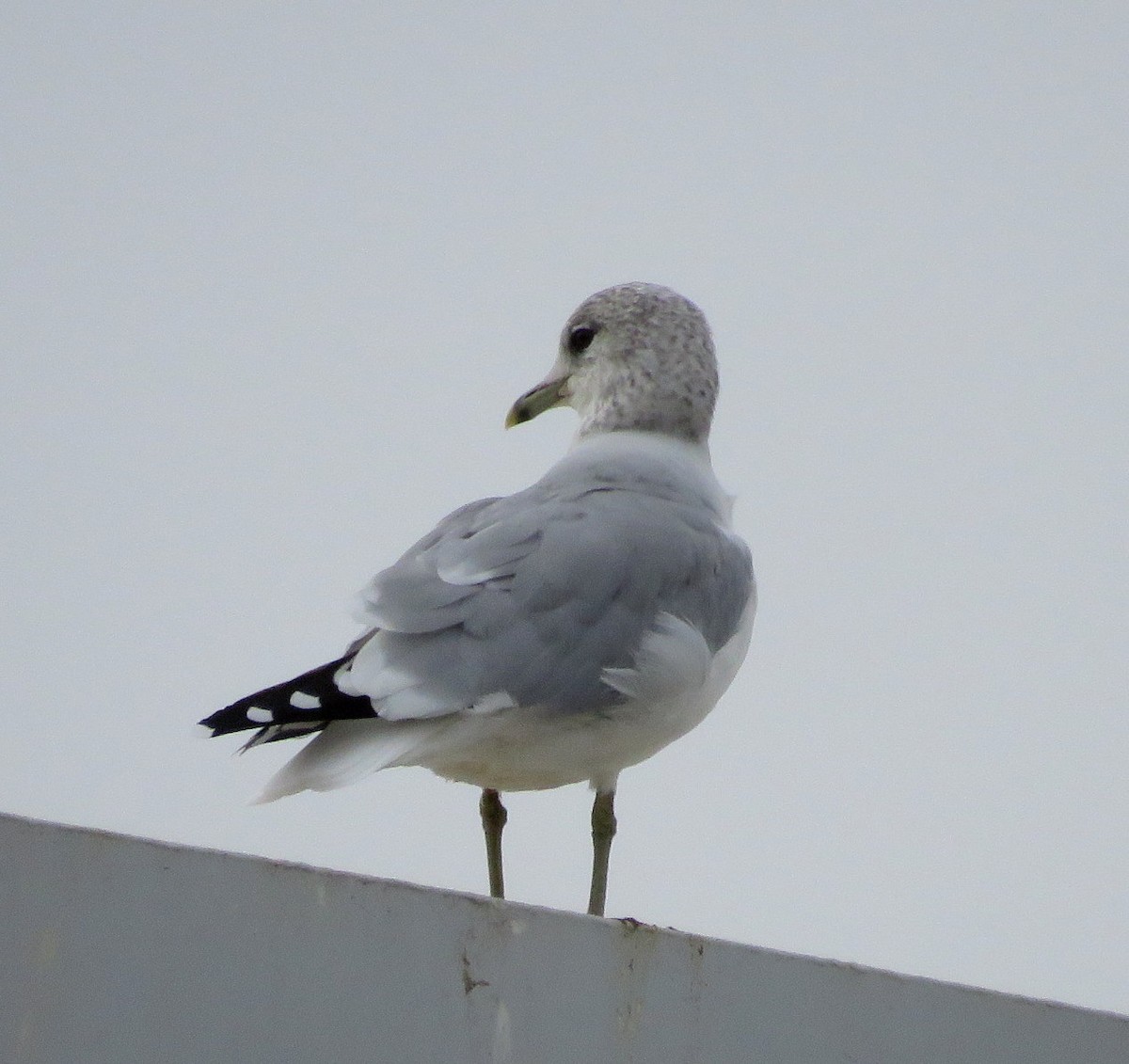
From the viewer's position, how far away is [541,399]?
367cm

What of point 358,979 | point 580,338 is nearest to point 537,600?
point 358,979

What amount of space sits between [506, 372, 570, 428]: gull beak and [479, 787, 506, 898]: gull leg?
0.98 meters

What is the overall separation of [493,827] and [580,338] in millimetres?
1123

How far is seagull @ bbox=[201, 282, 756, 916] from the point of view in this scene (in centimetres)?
237

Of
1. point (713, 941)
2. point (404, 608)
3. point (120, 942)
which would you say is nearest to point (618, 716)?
point (404, 608)

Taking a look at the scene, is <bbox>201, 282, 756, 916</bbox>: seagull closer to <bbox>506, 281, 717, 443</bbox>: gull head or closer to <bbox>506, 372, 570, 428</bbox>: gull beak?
<bbox>506, 281, 717, 443</bbox>: gull head

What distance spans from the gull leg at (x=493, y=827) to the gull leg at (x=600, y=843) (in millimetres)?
166

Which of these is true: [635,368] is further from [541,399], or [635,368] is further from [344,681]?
[344,681]

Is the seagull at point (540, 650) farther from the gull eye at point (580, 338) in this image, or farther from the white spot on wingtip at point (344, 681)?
the gull eye at point (580, 338)

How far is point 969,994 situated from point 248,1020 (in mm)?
834

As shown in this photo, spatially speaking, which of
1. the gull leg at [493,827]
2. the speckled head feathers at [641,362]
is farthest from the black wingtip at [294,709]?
the speckled head feathers at [641,362]

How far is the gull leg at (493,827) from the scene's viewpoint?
3.01 meters

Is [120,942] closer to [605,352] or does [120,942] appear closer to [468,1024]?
[468,1024]

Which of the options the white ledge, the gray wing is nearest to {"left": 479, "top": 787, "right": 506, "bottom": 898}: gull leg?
the gray wing
